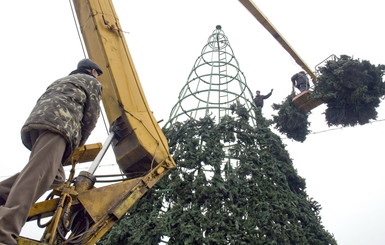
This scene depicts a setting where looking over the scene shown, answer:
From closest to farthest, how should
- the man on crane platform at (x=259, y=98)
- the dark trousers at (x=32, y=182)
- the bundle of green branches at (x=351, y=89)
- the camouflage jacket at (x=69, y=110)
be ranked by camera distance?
the dark trousers at (x=32, y=182), the camouflage jacket at (x=69, y=110), the bundle of green branches at (x=351, y=89), the man on crane platform at (x=259, y=98)

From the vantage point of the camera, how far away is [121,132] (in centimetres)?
443

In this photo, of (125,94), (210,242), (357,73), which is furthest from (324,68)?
(125,94)

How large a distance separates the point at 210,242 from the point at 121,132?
272 centimetres

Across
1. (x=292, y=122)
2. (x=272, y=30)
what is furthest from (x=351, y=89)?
(x=272, y=30)

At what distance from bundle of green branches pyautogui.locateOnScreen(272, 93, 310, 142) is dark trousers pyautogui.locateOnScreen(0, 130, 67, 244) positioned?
28.3 feet

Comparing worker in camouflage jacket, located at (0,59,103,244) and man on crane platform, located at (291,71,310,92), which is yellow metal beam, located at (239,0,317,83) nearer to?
man on crane platform, located at (291,71,310,92)

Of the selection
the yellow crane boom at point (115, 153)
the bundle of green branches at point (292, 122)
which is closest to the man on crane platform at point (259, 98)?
the bundle of green branches at point (292, 122)

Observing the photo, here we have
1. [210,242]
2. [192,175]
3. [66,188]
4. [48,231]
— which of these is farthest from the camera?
[192,175]

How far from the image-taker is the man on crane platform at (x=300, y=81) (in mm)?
11910

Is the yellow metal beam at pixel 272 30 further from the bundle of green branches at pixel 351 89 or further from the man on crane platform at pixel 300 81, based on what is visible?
the bundle of green branches at pixel 351 89

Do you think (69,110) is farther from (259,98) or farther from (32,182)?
(259,98)

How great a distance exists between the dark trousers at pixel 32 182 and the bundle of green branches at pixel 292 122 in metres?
8.63

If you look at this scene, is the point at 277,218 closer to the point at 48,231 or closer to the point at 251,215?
the point at 251,215

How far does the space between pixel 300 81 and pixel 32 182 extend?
10476 millimetres
